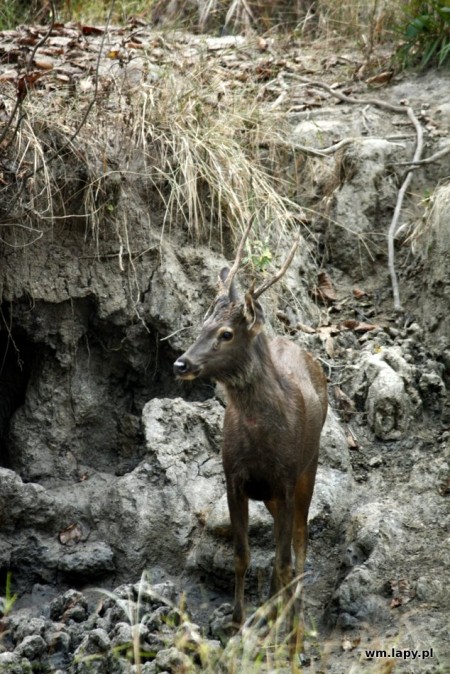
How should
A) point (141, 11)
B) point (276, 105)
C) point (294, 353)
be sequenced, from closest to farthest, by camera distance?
point (294, 353) < point (276, 105) < point (141, 11)

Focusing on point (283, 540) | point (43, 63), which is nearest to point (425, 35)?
point (43, 63)

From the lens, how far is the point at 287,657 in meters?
6.42

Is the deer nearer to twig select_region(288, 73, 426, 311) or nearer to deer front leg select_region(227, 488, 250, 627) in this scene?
deer front leg select_region(227, 488, 250, 627)

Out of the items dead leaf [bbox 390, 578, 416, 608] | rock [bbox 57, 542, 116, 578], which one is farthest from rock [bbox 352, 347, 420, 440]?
rock [bbox 57, 542, 116, 578]

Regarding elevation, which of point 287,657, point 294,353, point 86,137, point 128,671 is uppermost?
point 86,137

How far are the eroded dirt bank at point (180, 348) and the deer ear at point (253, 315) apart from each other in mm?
1433

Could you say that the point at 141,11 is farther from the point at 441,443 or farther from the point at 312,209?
the point at 441,443

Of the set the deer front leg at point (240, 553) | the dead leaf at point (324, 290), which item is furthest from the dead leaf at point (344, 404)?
the deer front leg at point (240, 553)

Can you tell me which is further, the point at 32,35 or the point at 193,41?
the point at 193,41

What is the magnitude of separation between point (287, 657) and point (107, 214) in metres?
3.60

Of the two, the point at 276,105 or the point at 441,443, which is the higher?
the point at 276,105

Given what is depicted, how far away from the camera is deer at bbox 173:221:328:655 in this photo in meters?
6.43

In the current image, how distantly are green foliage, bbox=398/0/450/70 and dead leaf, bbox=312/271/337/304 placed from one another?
2.64m

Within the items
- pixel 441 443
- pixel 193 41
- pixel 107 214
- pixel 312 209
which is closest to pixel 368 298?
pixel 312 209
